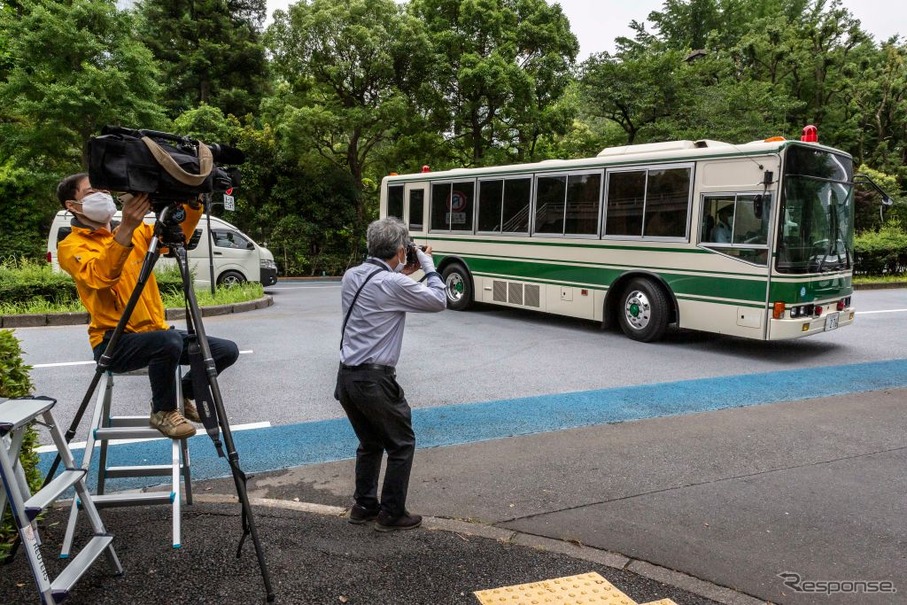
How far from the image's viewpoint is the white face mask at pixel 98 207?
139 inches

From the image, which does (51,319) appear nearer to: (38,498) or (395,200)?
(395,200)

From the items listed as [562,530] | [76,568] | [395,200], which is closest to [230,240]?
[395,200]

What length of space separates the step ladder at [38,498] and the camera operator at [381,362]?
135cm

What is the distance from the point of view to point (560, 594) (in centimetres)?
314

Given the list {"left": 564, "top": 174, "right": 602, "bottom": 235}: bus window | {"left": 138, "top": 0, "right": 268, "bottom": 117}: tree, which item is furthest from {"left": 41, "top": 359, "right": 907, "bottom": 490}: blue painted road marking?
{"left": 138, "top": 0, "right": 268, "bottom": 117}: tree

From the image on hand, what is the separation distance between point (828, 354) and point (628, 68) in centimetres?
1470

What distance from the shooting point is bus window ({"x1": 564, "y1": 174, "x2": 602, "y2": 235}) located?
1077 cm

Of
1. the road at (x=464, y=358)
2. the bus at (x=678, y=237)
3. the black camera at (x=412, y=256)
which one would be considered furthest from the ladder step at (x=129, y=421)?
the bus at (x=678, y=237)

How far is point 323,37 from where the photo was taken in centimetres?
2148

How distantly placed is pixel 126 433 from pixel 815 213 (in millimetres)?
8694

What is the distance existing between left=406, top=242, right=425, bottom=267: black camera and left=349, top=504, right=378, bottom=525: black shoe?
1477mm

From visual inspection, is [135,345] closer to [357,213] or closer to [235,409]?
[235,409]

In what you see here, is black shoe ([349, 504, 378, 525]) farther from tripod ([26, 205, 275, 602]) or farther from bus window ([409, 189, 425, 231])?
bus window ([409, 189, 425, 231])

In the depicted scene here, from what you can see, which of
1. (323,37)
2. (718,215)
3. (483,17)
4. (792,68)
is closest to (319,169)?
(323,37)
